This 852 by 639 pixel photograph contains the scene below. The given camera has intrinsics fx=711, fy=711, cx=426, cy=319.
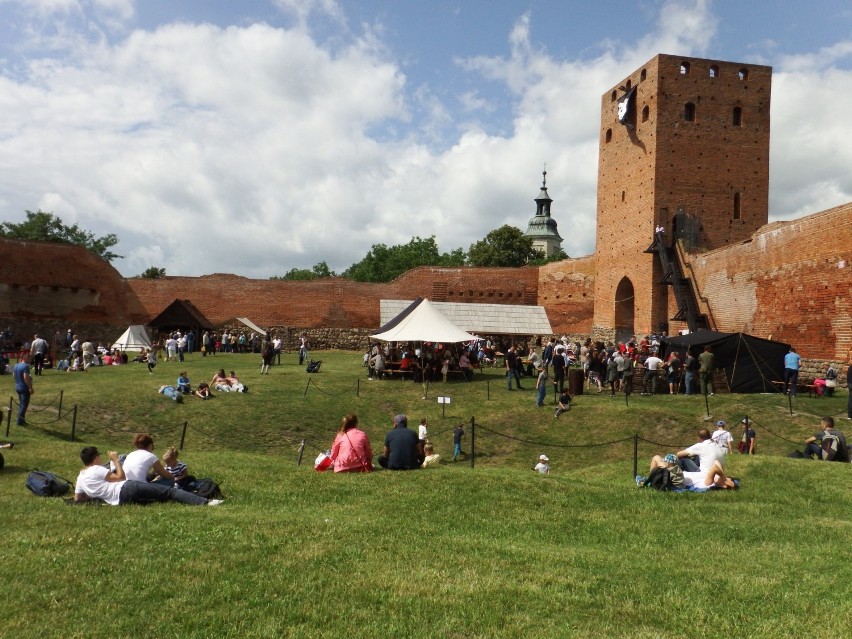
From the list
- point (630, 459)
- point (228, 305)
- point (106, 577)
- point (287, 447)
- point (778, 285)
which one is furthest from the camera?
point (228, 305)

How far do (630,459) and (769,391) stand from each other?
7.57m

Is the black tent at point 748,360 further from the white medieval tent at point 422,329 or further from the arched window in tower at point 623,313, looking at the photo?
the arched window in tower at point 623,313

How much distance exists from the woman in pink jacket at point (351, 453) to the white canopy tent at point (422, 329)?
1092cm

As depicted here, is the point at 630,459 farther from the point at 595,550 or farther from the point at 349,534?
the point at 349,534

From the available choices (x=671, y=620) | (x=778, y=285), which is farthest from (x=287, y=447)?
(x=778, y=285)

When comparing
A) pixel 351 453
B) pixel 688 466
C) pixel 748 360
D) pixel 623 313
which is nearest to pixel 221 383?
pixel 351 453

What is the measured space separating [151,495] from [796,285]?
20.5 meters

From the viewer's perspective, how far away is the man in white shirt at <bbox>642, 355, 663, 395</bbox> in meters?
19.1

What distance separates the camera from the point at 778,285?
898 inches

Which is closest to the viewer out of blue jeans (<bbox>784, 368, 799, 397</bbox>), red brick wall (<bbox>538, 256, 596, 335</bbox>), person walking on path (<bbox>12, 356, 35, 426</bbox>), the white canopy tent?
person walking on path (<bbox>12, 356, 35, 426</bbox>)

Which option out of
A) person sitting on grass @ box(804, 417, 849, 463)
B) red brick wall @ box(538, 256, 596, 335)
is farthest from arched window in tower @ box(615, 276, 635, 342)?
person sitting on grass @ box(804, 417, 849, 463)

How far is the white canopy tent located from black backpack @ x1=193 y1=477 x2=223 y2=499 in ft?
42.1

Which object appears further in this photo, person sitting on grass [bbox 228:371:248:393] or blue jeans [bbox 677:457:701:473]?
person sitting on grass [bbox 228:371:248:393]

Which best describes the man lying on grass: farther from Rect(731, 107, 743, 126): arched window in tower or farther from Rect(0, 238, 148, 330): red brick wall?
Rect(0, 238, 148, 330): red brick wall
